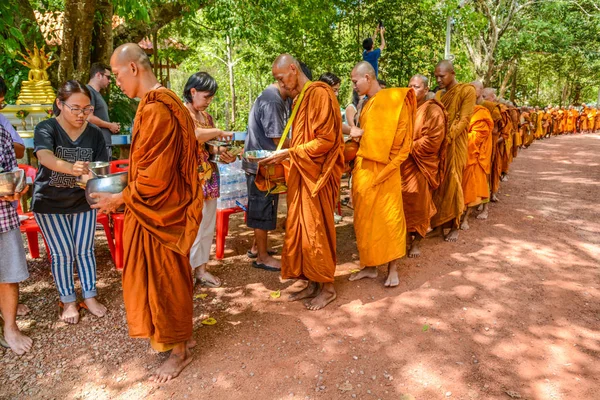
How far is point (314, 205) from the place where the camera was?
3.66 metres

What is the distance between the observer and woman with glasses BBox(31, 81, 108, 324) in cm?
326

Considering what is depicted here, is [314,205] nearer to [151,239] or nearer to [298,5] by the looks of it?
[151,239]

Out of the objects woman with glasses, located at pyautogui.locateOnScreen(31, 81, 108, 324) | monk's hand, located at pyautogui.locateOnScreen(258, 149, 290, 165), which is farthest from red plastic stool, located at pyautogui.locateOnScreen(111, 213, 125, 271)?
monk's hand, located at pyautogui.locateOnScreen(258, 149, 290, 165)

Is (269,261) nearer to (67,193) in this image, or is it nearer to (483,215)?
(67,193)

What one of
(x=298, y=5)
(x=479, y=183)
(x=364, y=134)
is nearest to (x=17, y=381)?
(x=364, y=134)

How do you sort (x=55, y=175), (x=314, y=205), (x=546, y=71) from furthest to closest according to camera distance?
(x=546, y=71) < (x=314, y=205) < (x=55, y=175)

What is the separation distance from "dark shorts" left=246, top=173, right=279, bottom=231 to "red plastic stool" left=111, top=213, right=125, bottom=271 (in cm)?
135

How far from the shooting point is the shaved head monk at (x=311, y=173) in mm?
3588

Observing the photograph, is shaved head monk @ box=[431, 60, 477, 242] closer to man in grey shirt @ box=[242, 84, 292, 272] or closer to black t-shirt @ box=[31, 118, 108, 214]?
man in grey shirt @ box=[242, 84, 292, 272]

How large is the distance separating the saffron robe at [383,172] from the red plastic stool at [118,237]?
8.03 ft

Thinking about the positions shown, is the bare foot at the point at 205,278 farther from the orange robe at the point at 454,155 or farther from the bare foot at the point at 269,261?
the orange robe at the point at 454,155

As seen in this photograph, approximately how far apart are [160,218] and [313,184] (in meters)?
1.43

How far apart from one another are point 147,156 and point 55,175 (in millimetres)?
1343

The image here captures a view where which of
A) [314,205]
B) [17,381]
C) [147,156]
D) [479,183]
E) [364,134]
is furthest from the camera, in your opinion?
[479,183]
